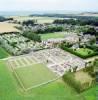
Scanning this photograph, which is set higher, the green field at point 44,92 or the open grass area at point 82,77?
the open grass area at point 82,77

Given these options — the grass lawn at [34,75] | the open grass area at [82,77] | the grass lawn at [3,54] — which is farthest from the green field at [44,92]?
the grass lawn at [3,54]

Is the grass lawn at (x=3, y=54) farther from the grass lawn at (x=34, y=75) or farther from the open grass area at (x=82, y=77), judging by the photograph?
the open grass area at (x=82, y=77)

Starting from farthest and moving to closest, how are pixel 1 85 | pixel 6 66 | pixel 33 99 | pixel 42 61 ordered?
pixel 42 61 → pixel 6 66 → pixel 1 85 → pixel 33 99

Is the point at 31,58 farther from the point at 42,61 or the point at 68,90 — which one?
the point at 68,90

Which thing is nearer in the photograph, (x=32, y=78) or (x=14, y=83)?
(x=14, y=83)

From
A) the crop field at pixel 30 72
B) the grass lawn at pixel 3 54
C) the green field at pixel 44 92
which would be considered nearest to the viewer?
the green field at pixel 44 92

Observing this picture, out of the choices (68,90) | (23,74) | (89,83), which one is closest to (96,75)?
(89,83)

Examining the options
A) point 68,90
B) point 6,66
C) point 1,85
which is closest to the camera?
point 68,90
